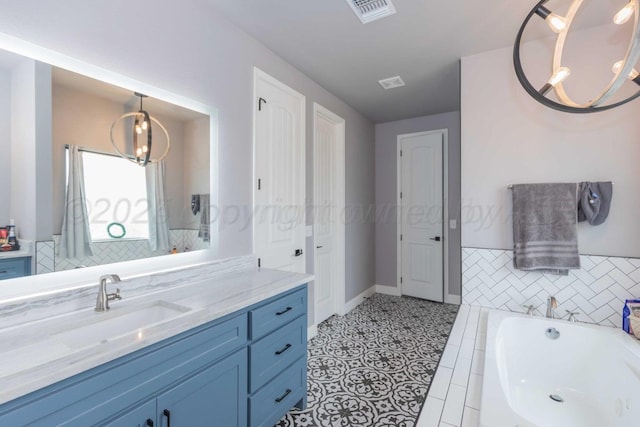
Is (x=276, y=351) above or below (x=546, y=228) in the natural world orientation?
below

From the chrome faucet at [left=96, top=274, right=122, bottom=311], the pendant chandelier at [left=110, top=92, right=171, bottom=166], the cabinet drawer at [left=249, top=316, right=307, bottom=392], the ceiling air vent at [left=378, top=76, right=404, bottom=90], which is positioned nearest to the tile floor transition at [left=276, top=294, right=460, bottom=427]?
the cabinet drawer at [left=249, top=316, right=307, bottom=392]

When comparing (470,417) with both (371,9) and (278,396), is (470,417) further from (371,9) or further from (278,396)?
(371,9)

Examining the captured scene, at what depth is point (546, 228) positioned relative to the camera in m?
2.18

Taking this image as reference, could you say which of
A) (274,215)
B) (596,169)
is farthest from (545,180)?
(274,215)

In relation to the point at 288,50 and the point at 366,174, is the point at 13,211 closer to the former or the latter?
the point at 288,50

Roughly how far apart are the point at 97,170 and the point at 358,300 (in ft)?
10.9

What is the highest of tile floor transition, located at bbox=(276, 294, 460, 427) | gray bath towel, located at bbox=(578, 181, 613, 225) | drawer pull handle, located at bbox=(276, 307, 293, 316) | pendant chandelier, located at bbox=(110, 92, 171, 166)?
pendant chandelier, located at bbox=(110, 92, 171, 166)

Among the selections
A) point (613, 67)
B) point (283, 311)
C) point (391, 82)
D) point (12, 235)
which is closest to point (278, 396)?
point (283, 311)

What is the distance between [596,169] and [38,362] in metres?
3.16

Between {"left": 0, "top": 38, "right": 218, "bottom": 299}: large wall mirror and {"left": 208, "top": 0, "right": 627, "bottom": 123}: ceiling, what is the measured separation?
2.79 feet

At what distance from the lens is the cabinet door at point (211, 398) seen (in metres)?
1.17

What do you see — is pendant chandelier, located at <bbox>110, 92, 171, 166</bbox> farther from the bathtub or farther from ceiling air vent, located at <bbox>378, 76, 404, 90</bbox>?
ceiling air vent, located at <bbox>378, 76, 404, 90</bbox>

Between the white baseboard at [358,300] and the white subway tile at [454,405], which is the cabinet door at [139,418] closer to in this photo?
the white subway tile at [454,405]

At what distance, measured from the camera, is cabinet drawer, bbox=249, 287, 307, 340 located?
1.56 metres
